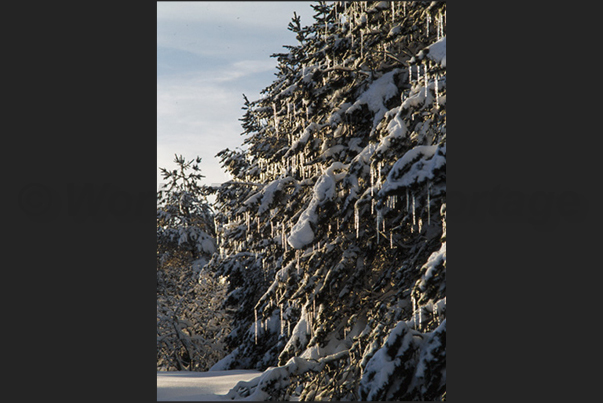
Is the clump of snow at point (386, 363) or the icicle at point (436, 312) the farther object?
the icicle at point (436, 312)

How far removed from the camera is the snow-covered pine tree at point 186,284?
19.4m

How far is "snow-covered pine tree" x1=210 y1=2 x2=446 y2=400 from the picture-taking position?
15.9 feet

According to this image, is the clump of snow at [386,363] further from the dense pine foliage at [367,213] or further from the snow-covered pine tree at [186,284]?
the snow-covered pine tree at [186,284]

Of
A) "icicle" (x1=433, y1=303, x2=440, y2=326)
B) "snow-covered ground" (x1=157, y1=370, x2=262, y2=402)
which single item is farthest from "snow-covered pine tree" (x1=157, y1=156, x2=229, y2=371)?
"icicle" (x1=433, y1=303, x2=440, y2=326)

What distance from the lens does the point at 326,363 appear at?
21.5 ft

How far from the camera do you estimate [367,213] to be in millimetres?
6746

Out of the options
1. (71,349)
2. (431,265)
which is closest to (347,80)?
(431,265)

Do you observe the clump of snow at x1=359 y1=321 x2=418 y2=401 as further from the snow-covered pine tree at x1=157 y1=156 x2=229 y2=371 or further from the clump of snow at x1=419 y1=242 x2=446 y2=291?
the snow-covered pine tree at x1=157 y1=156 x2=229 y2=371

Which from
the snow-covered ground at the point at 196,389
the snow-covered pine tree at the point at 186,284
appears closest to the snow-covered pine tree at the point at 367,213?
the snow-covered ground at the point at 196,389

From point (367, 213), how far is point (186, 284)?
641 inches

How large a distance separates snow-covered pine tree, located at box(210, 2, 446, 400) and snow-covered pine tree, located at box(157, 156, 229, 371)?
10.1 meters

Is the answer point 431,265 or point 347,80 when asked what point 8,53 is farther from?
point 347,80

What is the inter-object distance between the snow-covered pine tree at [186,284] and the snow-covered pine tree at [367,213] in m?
10.1

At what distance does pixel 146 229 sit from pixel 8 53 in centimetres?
151
